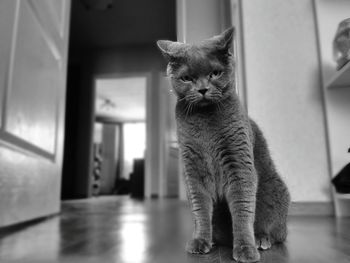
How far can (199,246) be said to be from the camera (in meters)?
0.79

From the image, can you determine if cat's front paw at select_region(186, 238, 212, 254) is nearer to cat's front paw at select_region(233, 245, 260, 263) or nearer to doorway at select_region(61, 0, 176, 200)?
cat's front paw at select_region(233, 245, 260, 263)

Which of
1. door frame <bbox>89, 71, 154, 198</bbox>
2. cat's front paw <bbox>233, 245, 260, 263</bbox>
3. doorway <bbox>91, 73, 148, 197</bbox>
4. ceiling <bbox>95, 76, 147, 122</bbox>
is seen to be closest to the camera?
cat's front paw <bbox>233, 245, 260, 263</bbox>

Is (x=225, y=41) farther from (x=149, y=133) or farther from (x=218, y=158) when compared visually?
(x=149, y=133)

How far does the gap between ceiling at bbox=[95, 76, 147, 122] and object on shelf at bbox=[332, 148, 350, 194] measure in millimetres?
4373

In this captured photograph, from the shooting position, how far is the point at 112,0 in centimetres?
381

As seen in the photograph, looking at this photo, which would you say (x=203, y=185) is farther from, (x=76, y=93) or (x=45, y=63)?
(x=76, y=93)

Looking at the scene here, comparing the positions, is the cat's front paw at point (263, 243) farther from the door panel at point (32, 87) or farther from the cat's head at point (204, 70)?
the door panel at point (32, 87)

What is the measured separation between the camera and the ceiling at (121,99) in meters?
6.62

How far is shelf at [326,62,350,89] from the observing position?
5.13 feet

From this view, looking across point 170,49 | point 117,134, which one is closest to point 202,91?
point 170,49

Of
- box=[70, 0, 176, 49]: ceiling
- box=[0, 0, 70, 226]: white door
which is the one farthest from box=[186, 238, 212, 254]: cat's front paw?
box=[70, 0, 176, 49]: ceiling

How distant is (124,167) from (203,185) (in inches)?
348

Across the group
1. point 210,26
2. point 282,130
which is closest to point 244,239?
point 282,130

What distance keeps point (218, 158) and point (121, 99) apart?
7.20 m
